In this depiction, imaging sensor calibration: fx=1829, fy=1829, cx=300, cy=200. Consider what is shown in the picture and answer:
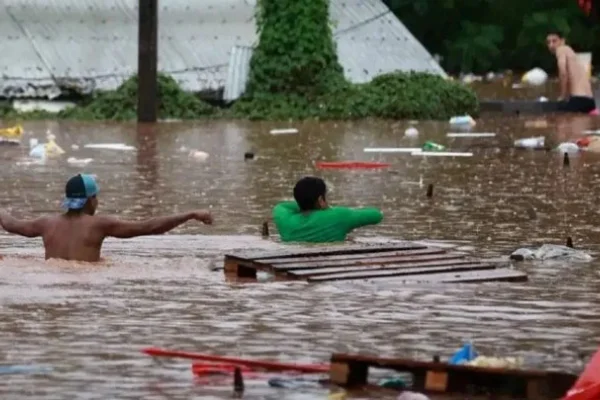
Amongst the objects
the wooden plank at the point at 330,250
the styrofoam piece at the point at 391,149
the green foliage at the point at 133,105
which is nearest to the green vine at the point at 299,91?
the green foliage at the point at 133,105

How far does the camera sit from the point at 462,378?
748cm

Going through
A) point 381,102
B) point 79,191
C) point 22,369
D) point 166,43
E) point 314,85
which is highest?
point 166,43

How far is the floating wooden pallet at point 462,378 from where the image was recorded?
24.0 feet

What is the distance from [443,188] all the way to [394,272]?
6776 mm

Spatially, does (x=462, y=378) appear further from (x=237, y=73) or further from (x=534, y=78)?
(x=534, y=78)

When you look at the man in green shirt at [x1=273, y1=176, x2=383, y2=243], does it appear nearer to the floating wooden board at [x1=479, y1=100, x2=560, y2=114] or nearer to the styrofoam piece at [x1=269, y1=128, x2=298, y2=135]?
the styrofoam piece at [x1=269, y1=128, x2=298, y2=135]

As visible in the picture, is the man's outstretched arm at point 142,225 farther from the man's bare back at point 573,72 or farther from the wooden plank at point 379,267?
the man's bare back at point 573,72

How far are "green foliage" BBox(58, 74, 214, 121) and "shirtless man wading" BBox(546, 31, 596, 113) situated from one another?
594 cm

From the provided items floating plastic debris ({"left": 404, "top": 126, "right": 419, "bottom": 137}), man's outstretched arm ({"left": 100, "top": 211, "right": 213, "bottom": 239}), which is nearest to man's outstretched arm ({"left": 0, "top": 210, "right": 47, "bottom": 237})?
man's outstretched arm ({"left": 100, "top": 211, "right": 213, "bottom": 239})

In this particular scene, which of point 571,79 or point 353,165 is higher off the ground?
point 571,79

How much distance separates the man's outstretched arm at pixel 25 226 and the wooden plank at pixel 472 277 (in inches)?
98.0

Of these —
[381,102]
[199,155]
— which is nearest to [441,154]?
[199,155]

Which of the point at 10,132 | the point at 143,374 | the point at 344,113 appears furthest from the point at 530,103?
the point at 143,374

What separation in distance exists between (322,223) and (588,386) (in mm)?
6278
